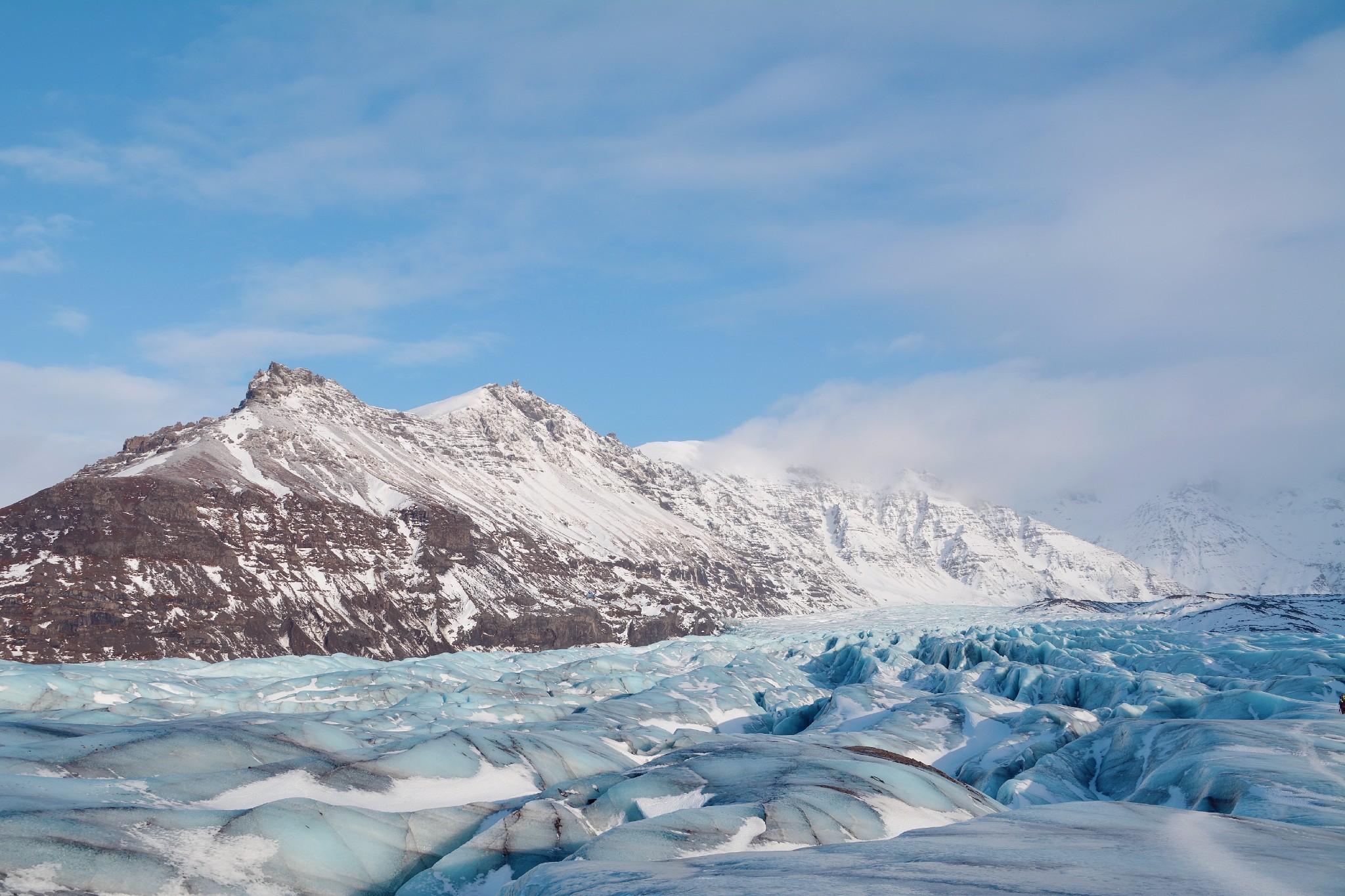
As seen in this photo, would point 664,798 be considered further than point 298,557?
No

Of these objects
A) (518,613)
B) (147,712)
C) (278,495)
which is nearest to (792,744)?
(147,712)

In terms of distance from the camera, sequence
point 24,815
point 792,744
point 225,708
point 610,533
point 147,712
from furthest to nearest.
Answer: point 610,533 → point 225,708 → point 147,712 → point 792,744 → point 24,815

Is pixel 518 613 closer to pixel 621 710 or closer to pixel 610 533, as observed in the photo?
pixel 610 533

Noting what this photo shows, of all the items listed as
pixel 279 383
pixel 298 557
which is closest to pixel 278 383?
pixel 279 383

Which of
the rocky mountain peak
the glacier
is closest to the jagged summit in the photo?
the rocky mountain peak

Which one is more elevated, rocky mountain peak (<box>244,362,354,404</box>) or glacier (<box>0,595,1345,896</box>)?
rocky mountain peak (<box>244,362,354,404</box>)

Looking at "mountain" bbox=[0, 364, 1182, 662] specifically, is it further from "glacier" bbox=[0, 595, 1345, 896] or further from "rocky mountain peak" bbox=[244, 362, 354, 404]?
"glacier" bbox=[0, 595, 1345, 896]

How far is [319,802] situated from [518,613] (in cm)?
11932

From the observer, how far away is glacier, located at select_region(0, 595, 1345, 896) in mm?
9875

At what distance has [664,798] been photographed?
1526 centimetres

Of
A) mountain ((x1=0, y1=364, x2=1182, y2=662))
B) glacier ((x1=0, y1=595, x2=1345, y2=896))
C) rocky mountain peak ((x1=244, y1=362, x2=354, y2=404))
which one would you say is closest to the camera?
glacier ((x1=0, y1=595, x2=1345, y2=896))

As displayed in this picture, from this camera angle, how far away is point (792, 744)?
20.2 meters

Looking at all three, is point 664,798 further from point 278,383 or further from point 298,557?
point 278,383

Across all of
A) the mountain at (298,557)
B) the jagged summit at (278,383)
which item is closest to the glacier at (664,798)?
the mountain at (298,557)
